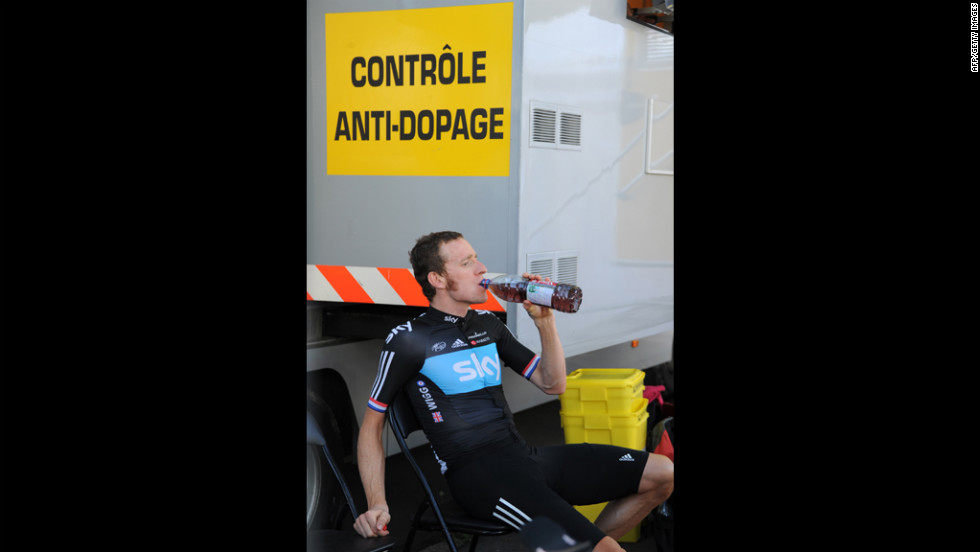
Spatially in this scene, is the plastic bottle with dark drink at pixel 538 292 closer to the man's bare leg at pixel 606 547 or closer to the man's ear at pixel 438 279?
the man's ear at pixel 438 279

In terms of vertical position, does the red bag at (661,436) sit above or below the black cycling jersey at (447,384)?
below

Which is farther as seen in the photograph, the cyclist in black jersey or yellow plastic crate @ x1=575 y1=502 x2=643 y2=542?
yellow plastic crate @ x1=575 y1=502 x2=643 y2=542

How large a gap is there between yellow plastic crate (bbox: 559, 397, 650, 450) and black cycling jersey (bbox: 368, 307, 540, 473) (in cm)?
94

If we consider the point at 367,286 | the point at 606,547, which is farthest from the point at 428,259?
the point at 606,547

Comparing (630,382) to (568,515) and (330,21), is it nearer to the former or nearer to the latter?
(568,515)

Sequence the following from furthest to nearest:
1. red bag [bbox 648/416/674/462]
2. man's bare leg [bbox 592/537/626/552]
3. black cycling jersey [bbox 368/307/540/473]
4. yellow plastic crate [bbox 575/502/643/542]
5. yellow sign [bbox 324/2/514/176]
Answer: red bag [bbox 648/416/674/462], yellow plastic crate [bbox 575/502/643/542], yellow sign [bbox 324/2/514/176], black cycling jersey [bbox 368/307/540/473], man's bare leg [bbox 592/537/626/552]

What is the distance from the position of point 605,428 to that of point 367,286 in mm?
1246

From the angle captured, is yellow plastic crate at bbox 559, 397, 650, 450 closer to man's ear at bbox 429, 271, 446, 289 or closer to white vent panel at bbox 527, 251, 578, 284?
white vent panel at bbox 527, 251, 578, 284

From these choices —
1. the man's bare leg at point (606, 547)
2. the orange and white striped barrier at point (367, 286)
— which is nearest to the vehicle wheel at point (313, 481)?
the orange and white striped barrier at point (367, 286)

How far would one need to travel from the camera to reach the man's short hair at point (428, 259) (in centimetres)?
324

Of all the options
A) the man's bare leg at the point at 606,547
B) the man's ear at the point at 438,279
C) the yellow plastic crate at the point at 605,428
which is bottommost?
the man's bare leg at the point at 606,547

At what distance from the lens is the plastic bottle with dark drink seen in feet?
9.91

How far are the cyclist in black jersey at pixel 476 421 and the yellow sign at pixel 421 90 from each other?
604mm

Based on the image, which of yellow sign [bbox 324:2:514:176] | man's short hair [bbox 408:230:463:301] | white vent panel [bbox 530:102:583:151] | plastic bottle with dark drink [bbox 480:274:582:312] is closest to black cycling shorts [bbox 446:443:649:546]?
plastic bottle with dark drink [bbox 480:274:582:312]
